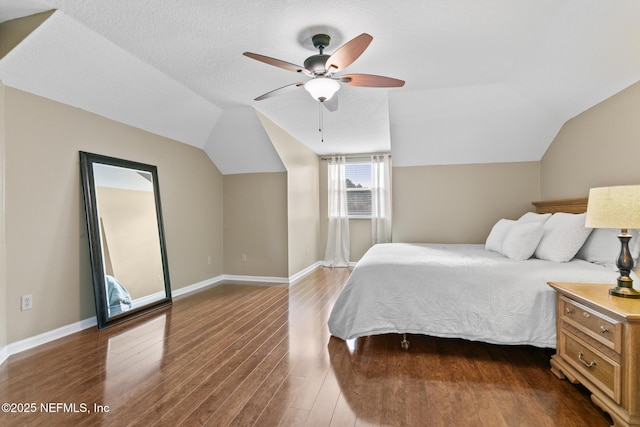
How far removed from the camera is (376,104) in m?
3.74

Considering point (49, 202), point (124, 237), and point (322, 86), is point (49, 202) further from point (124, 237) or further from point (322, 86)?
point (322, 86)

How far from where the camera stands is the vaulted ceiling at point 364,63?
2096 mm

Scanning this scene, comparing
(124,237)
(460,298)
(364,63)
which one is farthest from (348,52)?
(124,237)

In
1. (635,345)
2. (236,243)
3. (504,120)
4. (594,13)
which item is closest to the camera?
(635,345)

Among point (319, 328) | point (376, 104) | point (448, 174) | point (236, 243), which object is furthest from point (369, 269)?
point (236, 243)

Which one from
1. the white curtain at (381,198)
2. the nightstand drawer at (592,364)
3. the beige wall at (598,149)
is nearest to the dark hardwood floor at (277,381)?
the nightstand drawer at (592,364)

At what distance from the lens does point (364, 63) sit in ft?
9.25

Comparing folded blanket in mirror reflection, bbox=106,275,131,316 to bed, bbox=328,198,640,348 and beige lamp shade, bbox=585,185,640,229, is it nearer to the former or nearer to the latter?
bed, bbox=328,198,640,348

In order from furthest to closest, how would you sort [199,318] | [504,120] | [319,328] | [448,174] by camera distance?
1. [448,174]
2. [504,120]
3. [199,318]
4. [319,328]

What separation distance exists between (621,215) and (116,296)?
3.99 metres

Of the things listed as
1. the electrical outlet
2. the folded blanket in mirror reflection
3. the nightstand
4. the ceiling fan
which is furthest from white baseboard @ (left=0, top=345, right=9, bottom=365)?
the nightstand

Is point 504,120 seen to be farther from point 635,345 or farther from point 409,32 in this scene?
point 635,345

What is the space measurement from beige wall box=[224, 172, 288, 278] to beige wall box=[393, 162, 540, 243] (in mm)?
1750

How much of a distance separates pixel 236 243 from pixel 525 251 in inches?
155
